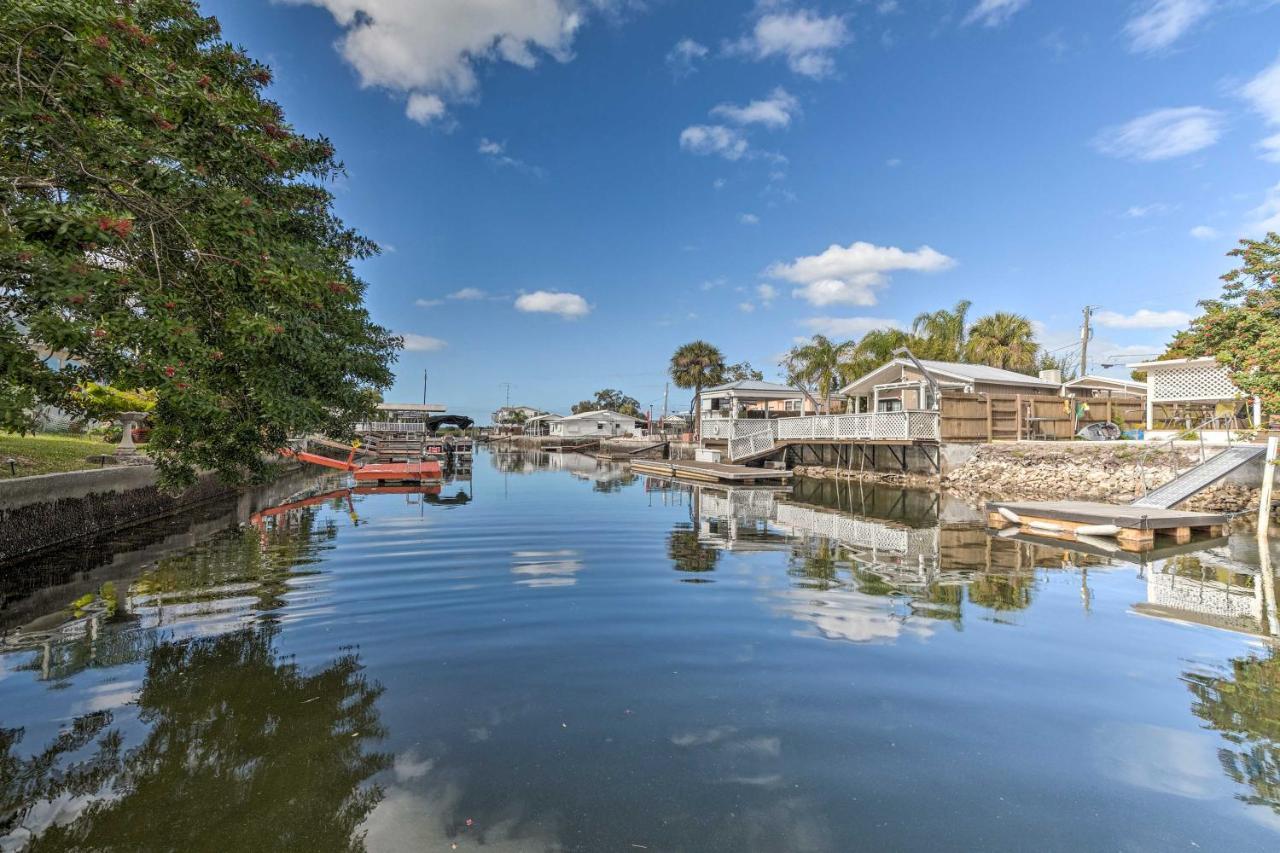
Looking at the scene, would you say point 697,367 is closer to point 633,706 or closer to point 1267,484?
point 1267,484

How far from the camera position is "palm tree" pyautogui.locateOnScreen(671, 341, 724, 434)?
5303 centimetres

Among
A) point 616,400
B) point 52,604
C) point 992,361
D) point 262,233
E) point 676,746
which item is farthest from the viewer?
point 616,400

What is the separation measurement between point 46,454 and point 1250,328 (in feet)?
104

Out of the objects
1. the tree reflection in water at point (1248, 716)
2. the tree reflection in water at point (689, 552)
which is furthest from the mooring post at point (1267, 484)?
the tree reflection in water at point (689, 552)

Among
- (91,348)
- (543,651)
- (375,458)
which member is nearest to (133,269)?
(91,348)

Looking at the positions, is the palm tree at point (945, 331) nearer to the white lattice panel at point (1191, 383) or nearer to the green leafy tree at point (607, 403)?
the white lattice panel at point (1191, 383)

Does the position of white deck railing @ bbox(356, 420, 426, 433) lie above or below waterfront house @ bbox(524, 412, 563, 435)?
below

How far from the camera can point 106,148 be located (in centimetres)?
502

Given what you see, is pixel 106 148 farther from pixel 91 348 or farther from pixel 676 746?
pixel 676 746

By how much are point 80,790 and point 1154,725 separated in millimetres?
8423

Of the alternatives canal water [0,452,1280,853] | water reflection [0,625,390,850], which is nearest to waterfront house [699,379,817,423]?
canal water [0,452,1280,853]

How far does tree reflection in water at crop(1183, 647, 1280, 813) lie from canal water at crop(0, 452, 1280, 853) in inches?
1.4

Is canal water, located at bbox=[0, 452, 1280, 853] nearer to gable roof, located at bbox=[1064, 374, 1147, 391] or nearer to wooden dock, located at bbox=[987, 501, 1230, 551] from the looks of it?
wooden dock, located at bbox=[987, 501, 1230, 551]

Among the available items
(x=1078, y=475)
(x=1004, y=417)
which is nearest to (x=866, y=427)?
(x=1004, y=417)
